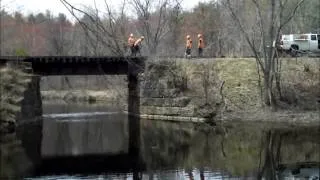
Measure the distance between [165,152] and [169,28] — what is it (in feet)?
138

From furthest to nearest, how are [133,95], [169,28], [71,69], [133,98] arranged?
[169,28] < [133,98] < [133,95] < [71,69]

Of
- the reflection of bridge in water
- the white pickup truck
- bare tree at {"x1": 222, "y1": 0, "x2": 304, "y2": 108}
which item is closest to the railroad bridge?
the reflection of bridge in water

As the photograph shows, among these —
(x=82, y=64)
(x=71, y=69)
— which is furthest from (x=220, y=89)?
(x=71, y=69)

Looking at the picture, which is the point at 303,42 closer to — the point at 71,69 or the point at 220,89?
the point at 220,89

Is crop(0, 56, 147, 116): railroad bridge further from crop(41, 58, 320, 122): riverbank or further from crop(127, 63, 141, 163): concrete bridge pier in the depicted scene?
crop(41, 58, 320, 122): riverbank

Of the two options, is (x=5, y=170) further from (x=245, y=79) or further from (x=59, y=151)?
(x=245, y=79)

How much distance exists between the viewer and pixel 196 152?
1093 inches

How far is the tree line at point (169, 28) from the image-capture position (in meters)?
52.2

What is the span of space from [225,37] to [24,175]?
2004 inches

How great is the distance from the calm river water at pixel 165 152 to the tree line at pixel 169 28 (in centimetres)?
651

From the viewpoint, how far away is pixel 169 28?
68.8 m

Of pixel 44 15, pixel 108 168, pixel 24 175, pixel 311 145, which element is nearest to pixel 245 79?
pixel 311 145

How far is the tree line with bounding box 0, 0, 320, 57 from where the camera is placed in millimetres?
52166

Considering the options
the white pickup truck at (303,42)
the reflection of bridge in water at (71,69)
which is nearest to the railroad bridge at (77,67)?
the reflection of bridge in water at (71,69)
